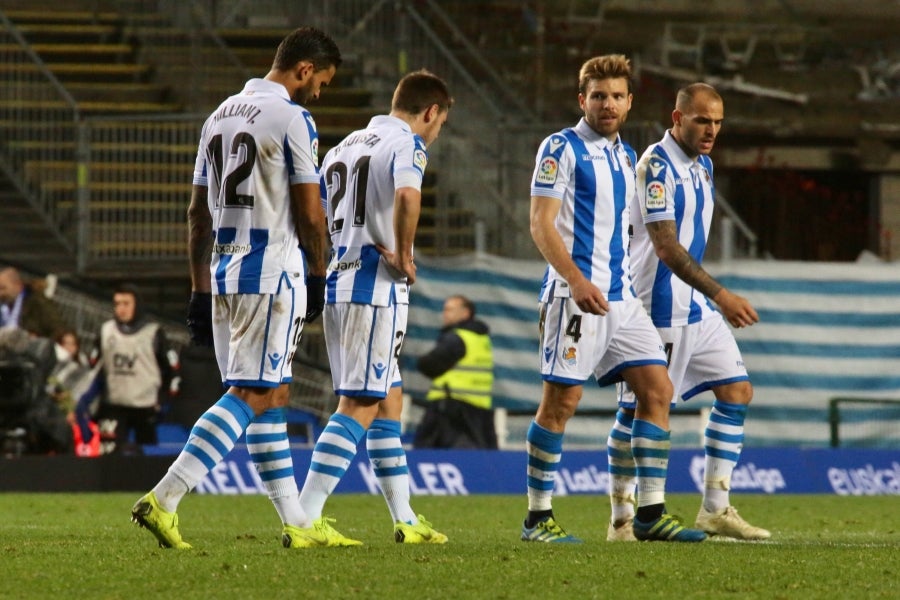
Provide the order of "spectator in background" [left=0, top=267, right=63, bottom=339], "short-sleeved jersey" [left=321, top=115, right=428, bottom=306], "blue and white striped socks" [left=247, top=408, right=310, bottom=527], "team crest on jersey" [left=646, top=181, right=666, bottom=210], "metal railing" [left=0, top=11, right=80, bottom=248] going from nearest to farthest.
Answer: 1. "blue and white striped socks" [left=247, top=408, right=310, bottom=527]
2. "short-sleeved jersey" [left=321, top=115, right=428, bottom=306]
3. "team crest on jersey" [left=646, top=181, right=666, bottom=210]
4. "spectator in background" [left=0, top=267, right=63, bottom=339]
5. "metal railing" [left=0, top=11, right=80, bottom=248]

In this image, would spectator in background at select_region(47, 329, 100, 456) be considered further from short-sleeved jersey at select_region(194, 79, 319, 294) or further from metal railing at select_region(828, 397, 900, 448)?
short-sleeved jersey at select_region(194, 79, 319, 294)

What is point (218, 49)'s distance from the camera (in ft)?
76.5

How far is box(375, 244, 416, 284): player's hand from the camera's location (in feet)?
26.1

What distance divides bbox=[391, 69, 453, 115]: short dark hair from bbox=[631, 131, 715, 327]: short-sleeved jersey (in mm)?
1172

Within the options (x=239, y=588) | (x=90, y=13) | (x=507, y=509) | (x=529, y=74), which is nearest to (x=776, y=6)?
(x=529, y=74)

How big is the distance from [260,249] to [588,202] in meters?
1.77

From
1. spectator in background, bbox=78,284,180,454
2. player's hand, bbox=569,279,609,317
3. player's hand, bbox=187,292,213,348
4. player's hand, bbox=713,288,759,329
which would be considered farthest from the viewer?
spectator in background, bbox=78,284,180,454

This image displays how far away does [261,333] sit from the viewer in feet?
24.7

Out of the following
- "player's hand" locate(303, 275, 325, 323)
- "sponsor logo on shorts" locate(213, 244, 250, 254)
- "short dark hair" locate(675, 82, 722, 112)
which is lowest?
"player's hand" locate(303, 275, 325, 323)

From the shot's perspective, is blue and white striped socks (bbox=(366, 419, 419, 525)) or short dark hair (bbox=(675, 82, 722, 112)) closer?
blue and white striped socks (bbox=(366, 419, 419, 525))

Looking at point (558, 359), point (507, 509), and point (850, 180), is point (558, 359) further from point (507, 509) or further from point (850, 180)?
point (850, 180)

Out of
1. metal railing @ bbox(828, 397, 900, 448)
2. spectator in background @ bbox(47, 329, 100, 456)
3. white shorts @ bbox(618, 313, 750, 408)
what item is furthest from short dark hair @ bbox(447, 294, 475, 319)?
white shorts @ bbox(618, 313, 750, 408)

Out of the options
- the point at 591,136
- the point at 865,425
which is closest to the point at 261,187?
the point at 591,136

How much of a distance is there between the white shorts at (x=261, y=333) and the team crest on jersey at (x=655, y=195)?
2070 millimetres
